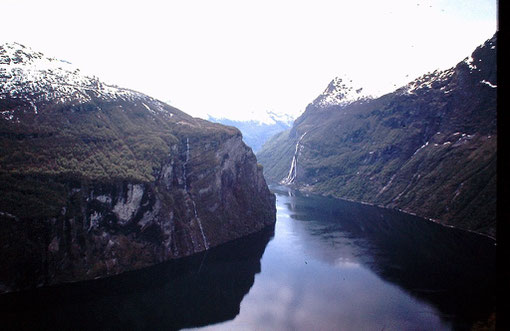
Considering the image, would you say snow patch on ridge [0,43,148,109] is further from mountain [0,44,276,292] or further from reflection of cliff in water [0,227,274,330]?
reflection of cliff in water [0,227,274,330]

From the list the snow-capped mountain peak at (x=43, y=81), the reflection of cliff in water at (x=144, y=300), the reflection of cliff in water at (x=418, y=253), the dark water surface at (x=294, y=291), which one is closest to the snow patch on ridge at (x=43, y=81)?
the snow-capped mountain peak at (x=43, y=81)

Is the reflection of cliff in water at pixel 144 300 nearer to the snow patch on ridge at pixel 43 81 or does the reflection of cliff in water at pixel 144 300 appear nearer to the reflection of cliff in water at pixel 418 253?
the reflection of cliff in water at pixel 418 253

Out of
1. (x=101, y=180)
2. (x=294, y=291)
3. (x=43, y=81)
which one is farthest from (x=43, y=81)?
(x=294, y=291)

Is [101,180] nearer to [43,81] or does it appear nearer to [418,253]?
[43,81]

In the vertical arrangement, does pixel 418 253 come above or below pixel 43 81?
below

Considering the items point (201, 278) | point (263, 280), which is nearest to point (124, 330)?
point (201, 278)

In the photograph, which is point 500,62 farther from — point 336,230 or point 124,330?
point 336,230
